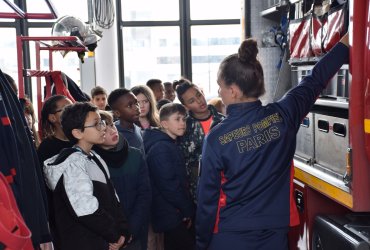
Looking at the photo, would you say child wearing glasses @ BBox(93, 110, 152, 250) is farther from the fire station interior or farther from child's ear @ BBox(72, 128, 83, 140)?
the fire station interior

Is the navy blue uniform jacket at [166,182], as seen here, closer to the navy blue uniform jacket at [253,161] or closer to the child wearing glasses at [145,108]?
the child wearing glasses at [145,108]

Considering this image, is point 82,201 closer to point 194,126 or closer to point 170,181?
point 170,181

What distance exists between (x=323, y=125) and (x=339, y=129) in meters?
0.18

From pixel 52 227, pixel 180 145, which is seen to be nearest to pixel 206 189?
pixel 52 227

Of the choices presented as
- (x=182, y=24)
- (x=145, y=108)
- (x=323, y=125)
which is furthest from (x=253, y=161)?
(x=182, y=24)

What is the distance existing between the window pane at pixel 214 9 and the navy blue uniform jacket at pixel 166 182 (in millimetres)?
5407

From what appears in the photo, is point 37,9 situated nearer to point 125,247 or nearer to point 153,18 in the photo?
point 153,18

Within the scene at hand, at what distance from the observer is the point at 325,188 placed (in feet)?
7.12

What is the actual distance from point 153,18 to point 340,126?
631 cm

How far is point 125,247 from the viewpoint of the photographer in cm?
256

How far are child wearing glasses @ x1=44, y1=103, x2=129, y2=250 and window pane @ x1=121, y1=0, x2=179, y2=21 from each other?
594cm

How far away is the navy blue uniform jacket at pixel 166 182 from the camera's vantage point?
9.37 feet

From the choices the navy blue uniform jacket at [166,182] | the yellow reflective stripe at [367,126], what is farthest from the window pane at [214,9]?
the yellow reflective stripe at [367,126]

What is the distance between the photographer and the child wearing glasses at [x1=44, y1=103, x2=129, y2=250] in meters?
2.08
